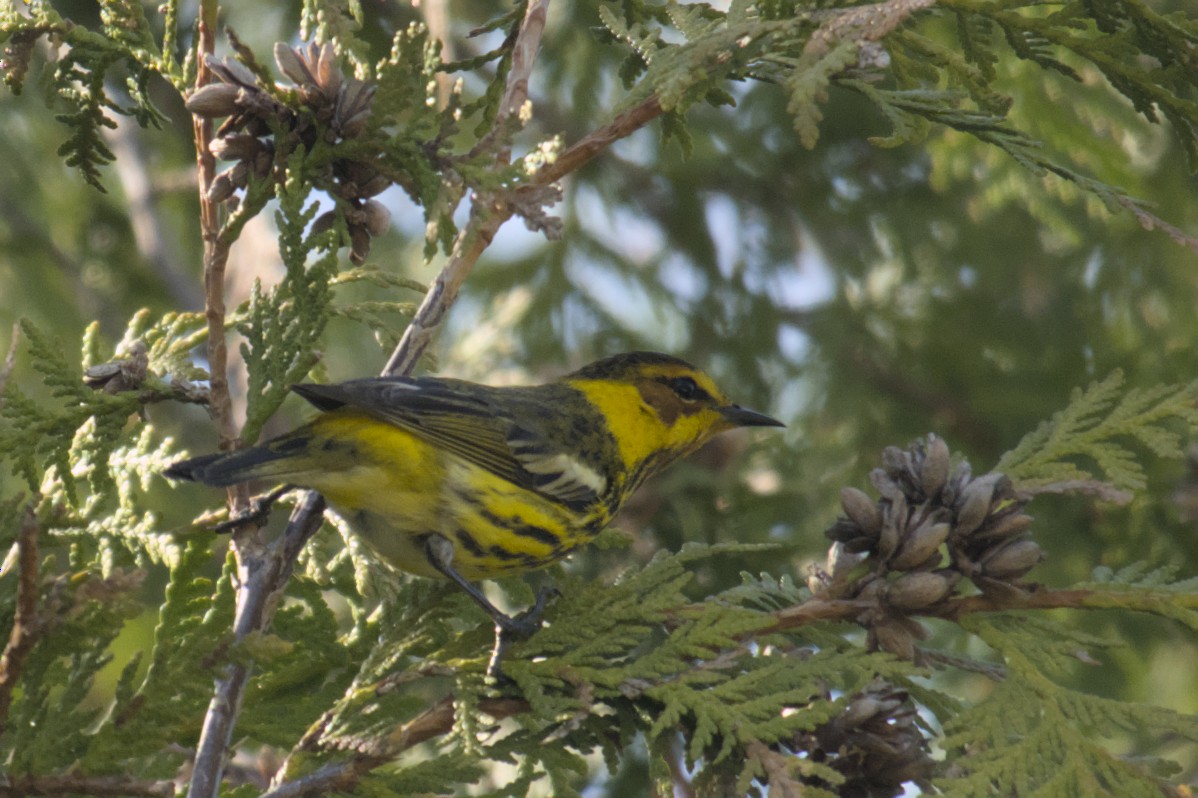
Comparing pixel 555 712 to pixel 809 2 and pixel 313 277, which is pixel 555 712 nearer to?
pixel 313 277

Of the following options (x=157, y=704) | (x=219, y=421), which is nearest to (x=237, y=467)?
(x=219, y=421)

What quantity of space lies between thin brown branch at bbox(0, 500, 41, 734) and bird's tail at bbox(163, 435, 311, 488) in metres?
0.47

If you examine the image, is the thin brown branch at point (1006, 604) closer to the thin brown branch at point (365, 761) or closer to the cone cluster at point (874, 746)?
the cone cluster at point (874, 746)

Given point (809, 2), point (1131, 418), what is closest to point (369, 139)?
point (809, 2)

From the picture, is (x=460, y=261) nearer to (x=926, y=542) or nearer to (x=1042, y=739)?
(x=926, y=542)

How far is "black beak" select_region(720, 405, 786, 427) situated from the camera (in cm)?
373

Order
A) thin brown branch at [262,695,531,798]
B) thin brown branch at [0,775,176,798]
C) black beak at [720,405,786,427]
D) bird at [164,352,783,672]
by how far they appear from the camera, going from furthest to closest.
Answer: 1. black beak at [720,405,786,427]
2. bird at [164,352,783,672]
3. thin brown branch at [262,695,531,798]
4. thin brown branch at [0,775,176,798]

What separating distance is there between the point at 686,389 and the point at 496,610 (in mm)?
1486

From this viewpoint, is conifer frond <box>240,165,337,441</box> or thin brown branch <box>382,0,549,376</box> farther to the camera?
thin brown branch <box>382,0,549,376</box>

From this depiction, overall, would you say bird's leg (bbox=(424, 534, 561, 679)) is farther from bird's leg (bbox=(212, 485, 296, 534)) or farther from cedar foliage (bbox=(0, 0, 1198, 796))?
bird's leg (bbox=(212, 485, 296, 534))

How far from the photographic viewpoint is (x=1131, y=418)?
253 cm

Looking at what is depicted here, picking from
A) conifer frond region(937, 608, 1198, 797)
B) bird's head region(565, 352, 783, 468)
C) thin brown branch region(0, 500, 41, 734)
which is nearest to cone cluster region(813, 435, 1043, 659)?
conifer frond region(937, 608, 1198, 797)

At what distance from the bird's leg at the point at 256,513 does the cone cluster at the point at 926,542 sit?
109cm

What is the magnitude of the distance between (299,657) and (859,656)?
3.68 ft
